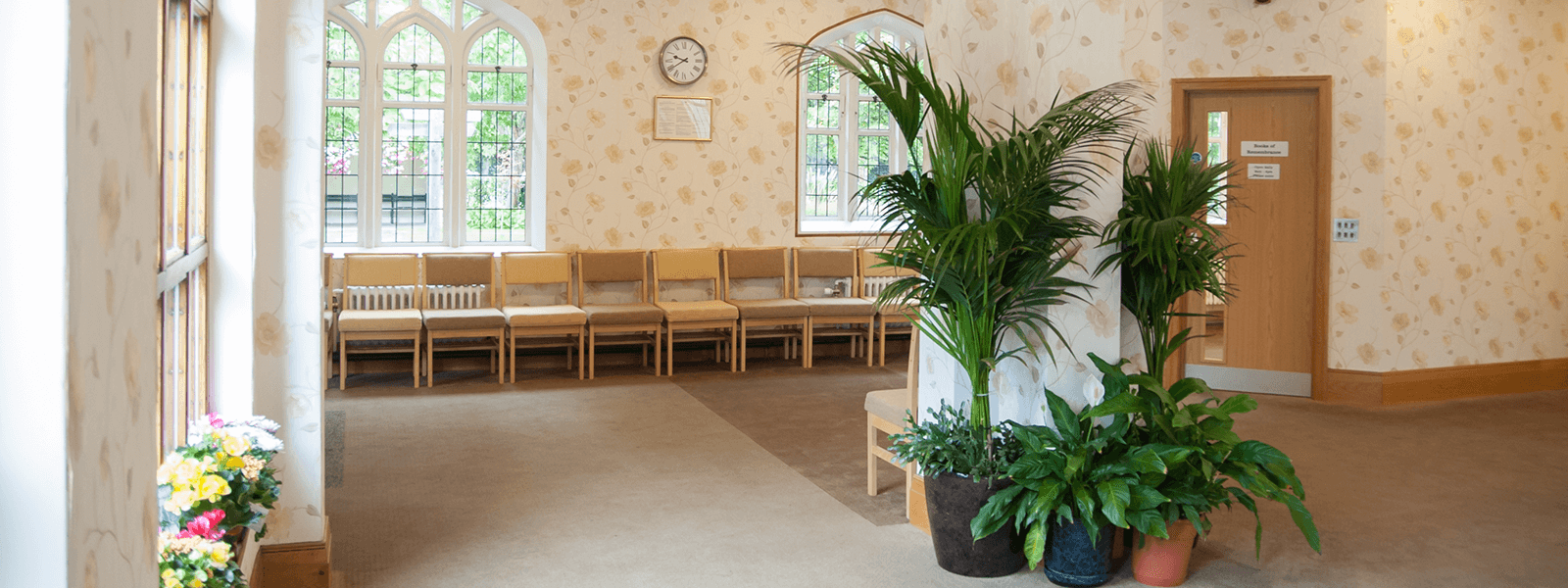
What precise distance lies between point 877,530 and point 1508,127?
17.7 feet

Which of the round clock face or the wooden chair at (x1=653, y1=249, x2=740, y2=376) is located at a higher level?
the round clock face

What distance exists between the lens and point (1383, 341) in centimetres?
676

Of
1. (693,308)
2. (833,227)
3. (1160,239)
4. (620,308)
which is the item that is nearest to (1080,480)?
(1160,239)

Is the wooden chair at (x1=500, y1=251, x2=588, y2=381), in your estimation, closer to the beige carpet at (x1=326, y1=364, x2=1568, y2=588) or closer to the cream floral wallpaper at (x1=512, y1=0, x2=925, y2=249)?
the cream floral wallpaper at (x1=512, y1=0, x2=925, y2=249)

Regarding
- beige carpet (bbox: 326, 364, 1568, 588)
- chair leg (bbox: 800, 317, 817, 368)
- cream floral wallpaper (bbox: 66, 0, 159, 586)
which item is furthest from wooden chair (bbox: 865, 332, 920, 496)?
chair leg (bbox: 800, 317, 817, 368)

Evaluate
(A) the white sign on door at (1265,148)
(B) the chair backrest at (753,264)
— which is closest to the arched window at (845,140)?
(B) the chair backrest at (753,264)

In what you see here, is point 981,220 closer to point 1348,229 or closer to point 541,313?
point 1348,229

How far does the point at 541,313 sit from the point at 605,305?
0.60m

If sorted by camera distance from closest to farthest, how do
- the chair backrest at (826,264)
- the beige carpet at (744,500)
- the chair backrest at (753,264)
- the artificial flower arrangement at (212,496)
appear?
the artificial flower arrangement at (212,496)
the beige carpet at (744,500)
the chair backrest at (753,264)
the chair backrest at (826,264)

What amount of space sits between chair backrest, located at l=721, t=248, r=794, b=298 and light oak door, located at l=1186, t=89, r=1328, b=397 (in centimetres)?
296

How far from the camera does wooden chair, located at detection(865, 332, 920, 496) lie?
4.31 metres

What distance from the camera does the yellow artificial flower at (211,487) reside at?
2369 millimetres

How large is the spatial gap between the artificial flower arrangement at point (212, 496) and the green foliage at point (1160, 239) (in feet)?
8.35

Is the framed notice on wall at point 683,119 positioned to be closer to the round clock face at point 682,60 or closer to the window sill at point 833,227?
the round clock face at point 682,60
